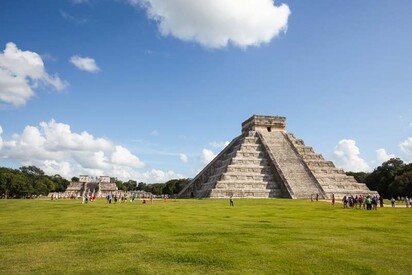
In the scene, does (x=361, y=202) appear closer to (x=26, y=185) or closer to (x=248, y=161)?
(x=248, y=161)

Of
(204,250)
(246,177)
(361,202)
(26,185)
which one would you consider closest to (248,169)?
(246,177)

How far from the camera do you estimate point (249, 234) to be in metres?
11.7

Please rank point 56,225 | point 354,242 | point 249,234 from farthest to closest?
point 56,225
point 249,234
point 354,242

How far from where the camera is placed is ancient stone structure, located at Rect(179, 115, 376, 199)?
130 feet

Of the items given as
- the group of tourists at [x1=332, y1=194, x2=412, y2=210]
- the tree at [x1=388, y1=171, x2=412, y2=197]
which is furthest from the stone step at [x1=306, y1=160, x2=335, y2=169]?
the group of tourists at [x1=332, y1=194, x2=412, y2=210]

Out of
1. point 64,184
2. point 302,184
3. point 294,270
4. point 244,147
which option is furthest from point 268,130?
point 64,184

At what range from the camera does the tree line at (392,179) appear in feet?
175

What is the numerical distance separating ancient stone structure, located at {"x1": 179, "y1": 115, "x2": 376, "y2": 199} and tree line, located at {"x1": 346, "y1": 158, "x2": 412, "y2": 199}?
14.4m

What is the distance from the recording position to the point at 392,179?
62500mm

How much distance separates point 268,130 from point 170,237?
4323 centimetres

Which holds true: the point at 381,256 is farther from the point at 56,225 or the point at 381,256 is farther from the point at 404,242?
the point at 56,225

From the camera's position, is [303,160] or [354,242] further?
[303,160]

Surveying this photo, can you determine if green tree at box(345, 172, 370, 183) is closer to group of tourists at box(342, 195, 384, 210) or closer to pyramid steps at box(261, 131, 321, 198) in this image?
pyramid steps at box(261, 131, 321, 198)

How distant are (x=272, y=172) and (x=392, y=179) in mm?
31342
